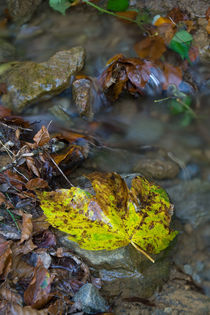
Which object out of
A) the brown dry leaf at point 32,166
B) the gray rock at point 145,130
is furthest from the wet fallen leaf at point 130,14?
the brown dry leaf at point 32,166

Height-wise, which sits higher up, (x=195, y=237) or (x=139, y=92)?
(x=139, y=92)

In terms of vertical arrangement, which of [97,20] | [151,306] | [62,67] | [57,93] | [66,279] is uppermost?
[97,20]

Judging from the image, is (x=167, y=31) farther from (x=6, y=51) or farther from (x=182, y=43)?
(x=6, y=51)

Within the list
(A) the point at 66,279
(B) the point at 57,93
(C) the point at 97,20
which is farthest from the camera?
(C) the point at 97,20

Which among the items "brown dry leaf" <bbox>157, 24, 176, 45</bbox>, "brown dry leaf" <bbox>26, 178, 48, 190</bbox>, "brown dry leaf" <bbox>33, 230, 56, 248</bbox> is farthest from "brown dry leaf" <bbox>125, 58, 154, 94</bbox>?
"brown dry leaf" <bbox>33, 230, 56, 248</bbox>

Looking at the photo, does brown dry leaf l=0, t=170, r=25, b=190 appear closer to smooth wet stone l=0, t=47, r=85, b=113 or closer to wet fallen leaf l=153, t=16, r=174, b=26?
smooth wet stone l=0, t=47, r=85, b=113

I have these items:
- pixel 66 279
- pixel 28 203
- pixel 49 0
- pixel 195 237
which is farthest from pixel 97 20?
pixel 66 279

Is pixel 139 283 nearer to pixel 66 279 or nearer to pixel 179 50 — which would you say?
pixel 66 279
